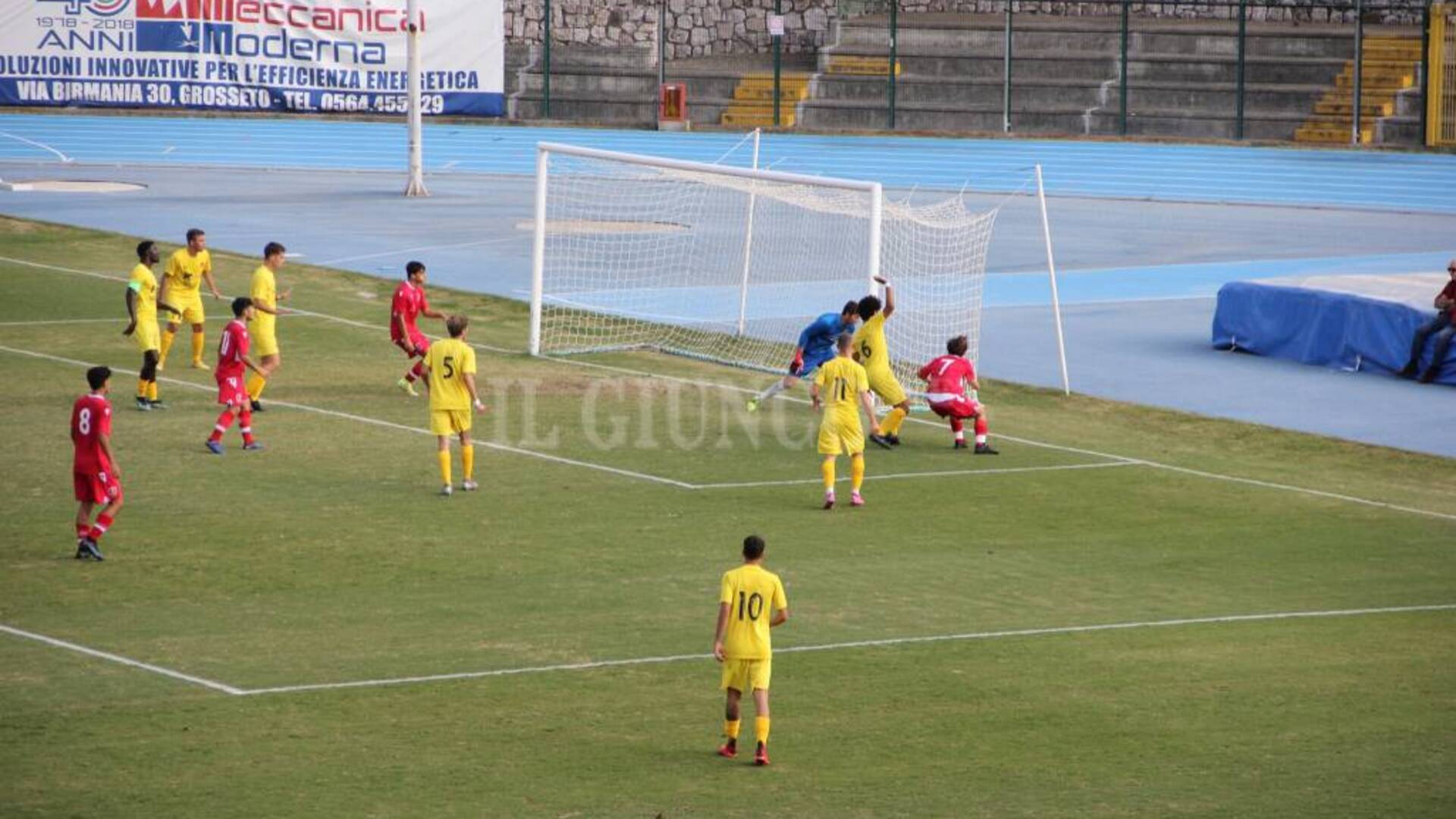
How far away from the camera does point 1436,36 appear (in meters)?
49.5

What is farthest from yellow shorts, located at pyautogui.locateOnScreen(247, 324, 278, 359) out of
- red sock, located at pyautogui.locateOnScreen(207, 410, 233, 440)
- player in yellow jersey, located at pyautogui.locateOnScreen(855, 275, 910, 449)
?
player in yellow jersey, located at pyautogui.locateOnScreen(855, 275, 910, 449)

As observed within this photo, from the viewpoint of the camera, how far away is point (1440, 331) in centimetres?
2602

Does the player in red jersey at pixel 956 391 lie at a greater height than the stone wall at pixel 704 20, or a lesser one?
lesser

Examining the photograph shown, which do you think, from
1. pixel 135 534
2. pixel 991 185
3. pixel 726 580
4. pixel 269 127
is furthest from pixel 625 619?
pixel 269 127

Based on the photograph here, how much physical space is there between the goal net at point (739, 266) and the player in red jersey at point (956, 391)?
1833mm

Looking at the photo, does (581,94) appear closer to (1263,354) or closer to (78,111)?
(78,111)

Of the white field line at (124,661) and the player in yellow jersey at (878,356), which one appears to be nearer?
the white field line at (124,661)

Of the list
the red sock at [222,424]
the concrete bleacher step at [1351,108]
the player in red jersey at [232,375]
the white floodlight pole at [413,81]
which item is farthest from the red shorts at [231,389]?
the concrete bleacher step at [1351,108]

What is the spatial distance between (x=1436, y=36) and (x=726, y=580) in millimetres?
42825

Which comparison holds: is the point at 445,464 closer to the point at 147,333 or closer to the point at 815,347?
the point at 815,347

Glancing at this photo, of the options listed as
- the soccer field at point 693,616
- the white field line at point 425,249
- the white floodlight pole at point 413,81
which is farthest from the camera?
the white floodlight pole at point 413,81

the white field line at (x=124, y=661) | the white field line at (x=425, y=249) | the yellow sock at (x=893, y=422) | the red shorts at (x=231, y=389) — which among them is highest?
the white field line at (x=425, y=249)

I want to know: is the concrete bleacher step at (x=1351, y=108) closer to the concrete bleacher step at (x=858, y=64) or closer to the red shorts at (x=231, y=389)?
the concrete bleacher step at (x=858, y=64)

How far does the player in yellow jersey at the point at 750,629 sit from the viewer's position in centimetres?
1170
